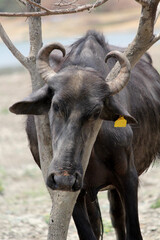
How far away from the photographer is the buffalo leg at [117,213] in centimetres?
832

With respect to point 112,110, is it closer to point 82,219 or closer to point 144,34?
point 144,34

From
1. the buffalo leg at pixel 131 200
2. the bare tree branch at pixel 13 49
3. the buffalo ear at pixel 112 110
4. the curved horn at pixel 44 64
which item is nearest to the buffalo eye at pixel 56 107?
the curved horn at pixel 44 64

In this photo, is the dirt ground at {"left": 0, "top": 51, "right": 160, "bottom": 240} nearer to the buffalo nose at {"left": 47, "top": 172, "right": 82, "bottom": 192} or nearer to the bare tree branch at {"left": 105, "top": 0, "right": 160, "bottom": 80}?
the bare tree branch at {"left": 105, "top": 0, "right": 160, "bottom": 80}

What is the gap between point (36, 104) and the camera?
568 cm

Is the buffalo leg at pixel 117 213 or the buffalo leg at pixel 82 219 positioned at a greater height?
the buffalo leg at pixel 82 219

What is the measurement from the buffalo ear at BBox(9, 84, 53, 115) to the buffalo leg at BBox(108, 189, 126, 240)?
2941mm

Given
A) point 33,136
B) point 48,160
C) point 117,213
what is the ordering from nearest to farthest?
point 48,160, point 33,136, point 117,213

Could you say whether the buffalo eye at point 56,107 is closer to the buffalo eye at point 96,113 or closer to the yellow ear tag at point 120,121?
the buffalo eye at point 96,113

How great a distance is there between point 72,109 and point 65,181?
0.71m

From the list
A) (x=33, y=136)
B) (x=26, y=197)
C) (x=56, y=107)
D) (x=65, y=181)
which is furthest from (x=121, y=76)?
(x=26, y=197)

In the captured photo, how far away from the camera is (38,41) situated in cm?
605

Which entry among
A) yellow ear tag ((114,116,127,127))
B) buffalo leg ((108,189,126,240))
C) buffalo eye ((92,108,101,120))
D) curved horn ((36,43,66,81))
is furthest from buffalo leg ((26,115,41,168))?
buffalo leg ((108,189,126,240))

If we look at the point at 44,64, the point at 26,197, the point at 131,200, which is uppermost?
the point at 44,64

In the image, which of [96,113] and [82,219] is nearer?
[96,113]
